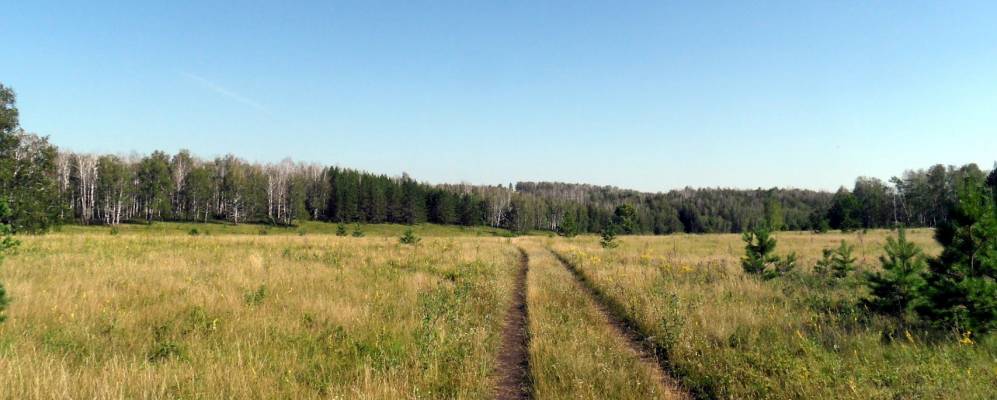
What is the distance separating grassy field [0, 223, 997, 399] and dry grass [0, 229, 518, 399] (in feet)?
0.11

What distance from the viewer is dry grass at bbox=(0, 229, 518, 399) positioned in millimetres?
4840

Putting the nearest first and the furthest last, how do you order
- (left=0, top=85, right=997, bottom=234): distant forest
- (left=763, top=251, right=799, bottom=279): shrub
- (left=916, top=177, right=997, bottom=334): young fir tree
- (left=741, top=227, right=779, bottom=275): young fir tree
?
(left=916, top=177, right=997, bottom=334): young fir tree, (left=763, top=251, right=799, bottom=279): shrub, (left=741, top=227, right=779, bottom=275): young fir tree, (left=0, top=85, right=997, bottom=234): distant forest

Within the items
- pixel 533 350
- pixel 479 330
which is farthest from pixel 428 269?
pixel 533 350

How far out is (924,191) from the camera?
8344cm

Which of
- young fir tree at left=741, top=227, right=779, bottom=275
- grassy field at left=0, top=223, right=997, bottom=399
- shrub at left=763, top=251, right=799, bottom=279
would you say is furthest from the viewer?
young fir tree at left=741, top=227, right=779, bottom=275

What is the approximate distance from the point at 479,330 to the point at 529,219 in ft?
397

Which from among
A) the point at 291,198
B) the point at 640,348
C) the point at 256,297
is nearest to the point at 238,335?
the point at 256,297

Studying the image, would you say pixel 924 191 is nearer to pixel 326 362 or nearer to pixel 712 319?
pixel 712 319

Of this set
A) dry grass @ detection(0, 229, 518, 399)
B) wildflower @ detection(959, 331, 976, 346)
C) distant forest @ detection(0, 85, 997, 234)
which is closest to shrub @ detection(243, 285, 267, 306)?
dry grass @ detection(0, 229, 518, 399)

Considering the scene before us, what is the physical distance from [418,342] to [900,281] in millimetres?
9688

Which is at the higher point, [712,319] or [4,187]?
[4,187]

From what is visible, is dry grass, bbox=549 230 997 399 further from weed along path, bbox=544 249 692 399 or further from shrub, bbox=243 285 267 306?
shrub, bbox=243 285 267 306

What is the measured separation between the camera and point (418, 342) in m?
6.63

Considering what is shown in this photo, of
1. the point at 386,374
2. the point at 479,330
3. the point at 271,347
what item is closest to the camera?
the point at 386,374
